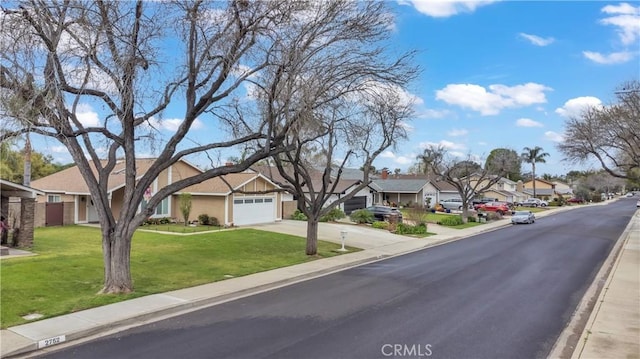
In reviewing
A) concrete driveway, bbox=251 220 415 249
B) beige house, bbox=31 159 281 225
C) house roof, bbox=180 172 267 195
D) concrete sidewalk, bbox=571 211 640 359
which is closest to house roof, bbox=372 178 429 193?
concrete driveway, bbox=251 220 415 249

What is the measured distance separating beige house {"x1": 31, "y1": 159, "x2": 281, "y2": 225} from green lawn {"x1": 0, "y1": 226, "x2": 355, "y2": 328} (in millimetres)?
3063

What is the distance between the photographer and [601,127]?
31906 mm

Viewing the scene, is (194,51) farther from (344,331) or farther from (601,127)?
(601,127)

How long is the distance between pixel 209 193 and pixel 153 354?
24.3m

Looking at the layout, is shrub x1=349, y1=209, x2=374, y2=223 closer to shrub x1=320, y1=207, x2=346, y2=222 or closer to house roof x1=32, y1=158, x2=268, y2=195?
shrub x1=320, y1=207, x2=346, y2=222

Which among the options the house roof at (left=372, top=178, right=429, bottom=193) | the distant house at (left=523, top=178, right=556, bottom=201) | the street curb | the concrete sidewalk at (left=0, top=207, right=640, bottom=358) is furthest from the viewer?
the distant house at (left=523, top=178, right=556, bottom=201)

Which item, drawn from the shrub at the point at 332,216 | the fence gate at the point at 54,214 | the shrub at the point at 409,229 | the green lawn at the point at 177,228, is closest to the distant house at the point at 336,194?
the shrub at the point at 332,216

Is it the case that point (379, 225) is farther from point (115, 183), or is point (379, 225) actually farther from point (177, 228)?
point (115, 183)

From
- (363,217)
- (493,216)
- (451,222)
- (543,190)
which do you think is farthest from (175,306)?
(543,190)

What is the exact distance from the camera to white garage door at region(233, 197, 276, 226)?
3253 centimetres

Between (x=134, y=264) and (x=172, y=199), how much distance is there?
17.7 m

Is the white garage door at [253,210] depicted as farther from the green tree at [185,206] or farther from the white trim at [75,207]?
the white trim at [75,207]

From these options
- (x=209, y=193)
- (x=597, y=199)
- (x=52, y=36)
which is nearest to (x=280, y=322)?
(x=52, y=36)

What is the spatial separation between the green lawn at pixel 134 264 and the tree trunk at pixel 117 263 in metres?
0.37
